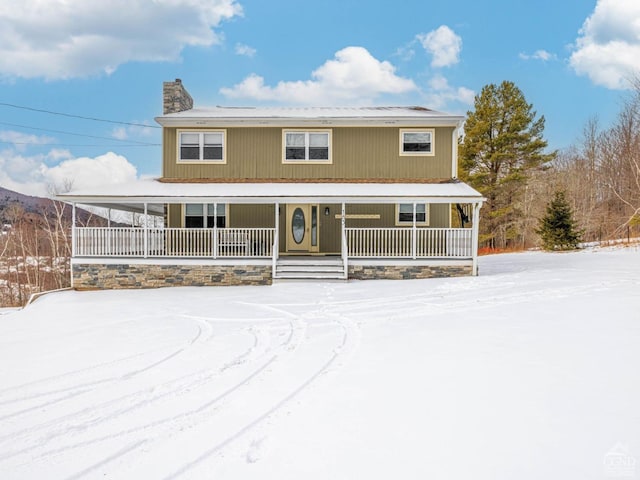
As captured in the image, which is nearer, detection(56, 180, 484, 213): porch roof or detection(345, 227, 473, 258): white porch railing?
detection(56, 180, 484, 213): porch roof

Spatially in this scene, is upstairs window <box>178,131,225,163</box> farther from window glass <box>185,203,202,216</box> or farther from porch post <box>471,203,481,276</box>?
porch post <box>471,203,481,276</box>

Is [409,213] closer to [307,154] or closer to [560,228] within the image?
[307,154]

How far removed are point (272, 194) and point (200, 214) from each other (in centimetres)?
351

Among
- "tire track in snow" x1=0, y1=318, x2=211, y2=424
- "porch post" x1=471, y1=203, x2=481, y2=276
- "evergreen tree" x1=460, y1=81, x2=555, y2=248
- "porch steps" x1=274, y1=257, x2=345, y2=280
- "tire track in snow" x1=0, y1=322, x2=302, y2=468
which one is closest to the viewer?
"tire track in snow" x1=0, y1=322, x2=302, y2=468

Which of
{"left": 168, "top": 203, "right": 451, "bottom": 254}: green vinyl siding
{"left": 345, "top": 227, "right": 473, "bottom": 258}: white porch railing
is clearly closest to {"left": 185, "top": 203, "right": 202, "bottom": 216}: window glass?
{"left": 168, "top": 203, "right": 451, "bottom": 254}: green vinyl siding

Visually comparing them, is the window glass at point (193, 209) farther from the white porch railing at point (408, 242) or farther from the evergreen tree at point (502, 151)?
the evergreen tree at point (502, 151)

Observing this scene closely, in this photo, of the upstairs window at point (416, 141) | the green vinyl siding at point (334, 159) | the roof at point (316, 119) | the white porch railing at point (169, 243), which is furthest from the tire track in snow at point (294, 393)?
the upstairs window at point (416, 141)

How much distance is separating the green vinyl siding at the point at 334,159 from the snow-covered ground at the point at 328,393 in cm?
770

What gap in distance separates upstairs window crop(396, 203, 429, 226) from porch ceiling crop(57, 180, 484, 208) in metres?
0.88

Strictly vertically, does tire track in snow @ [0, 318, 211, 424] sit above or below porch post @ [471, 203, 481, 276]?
below

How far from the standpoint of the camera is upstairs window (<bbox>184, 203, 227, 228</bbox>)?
14969 millimetres

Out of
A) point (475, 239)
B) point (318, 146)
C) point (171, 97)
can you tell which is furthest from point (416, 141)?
point (171, 97)

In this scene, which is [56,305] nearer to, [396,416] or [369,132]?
[396,416]

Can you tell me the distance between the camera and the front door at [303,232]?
49.2 feet
